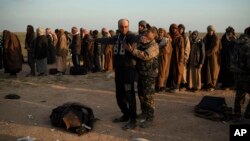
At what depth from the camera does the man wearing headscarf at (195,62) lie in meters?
10.2

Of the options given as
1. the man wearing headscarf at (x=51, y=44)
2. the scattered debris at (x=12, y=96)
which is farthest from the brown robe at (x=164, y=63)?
the man wearing headscarf at (x=51, y=44)

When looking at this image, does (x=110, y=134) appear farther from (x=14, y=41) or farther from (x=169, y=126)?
(x=14, y=41)

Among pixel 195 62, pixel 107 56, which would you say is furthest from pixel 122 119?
pixel 107 56

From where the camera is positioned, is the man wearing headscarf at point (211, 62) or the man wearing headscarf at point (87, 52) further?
the man wearing headscarf at point (87, 52)

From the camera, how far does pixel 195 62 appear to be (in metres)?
10.2

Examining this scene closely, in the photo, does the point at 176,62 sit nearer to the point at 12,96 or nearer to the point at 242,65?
the point at 242,65

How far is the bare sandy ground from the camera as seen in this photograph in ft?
21.2

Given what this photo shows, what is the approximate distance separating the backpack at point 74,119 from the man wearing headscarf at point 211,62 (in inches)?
187

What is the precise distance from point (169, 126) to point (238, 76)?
5.69 ft

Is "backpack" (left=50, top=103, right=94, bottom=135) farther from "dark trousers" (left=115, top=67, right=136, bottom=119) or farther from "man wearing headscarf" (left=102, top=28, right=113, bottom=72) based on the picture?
"man wearing headscarf" (left=102, top=28, right=113, bottom=72)

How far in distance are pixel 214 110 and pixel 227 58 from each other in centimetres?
382

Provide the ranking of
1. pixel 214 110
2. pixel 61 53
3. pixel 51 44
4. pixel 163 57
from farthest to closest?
pixel 51 44, pixel 61 53, pixel 163 57, pixel 214 110

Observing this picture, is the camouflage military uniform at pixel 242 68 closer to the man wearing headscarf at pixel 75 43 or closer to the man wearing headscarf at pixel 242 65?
the man wearing headscarf at pixel 242 65

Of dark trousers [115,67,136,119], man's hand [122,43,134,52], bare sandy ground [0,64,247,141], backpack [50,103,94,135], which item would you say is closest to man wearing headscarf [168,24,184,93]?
bare sandy ground [0,64,247,141]
